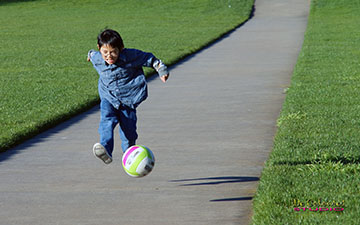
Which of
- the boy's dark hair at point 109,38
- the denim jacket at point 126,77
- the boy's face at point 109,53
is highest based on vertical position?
the boy's dark hair at point 109,38

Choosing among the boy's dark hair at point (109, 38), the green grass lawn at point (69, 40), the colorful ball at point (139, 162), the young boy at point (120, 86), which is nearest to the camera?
the colorful ball at point (139, 162)

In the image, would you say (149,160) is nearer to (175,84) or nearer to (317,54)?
(175,84)

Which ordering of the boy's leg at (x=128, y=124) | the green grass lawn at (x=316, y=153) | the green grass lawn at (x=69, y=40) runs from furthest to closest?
the green grass lawn at (x=69, y=40)
the boy's leg at (x=128, y=124)
the green grass lawn at (x=316, y=153)

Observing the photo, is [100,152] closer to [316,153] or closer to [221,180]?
[221,180]

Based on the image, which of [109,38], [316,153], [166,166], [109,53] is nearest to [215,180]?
[166,166]

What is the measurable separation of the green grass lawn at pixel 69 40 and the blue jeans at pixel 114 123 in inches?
74.0

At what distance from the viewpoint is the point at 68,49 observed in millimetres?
24078

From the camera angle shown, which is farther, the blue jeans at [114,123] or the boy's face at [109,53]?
the blue jeans at [114,123]

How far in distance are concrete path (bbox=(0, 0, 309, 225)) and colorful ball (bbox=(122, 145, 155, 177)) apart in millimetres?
180

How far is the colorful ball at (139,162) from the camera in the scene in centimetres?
672

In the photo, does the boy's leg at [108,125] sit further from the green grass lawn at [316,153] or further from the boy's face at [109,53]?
the green grass lawn at [316,153]

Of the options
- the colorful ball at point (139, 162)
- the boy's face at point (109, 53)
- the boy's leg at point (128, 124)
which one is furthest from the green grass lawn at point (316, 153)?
the boy's face at point (109, 53)

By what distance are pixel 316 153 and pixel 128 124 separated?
2.00 meters

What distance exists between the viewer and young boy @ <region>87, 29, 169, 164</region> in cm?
716
